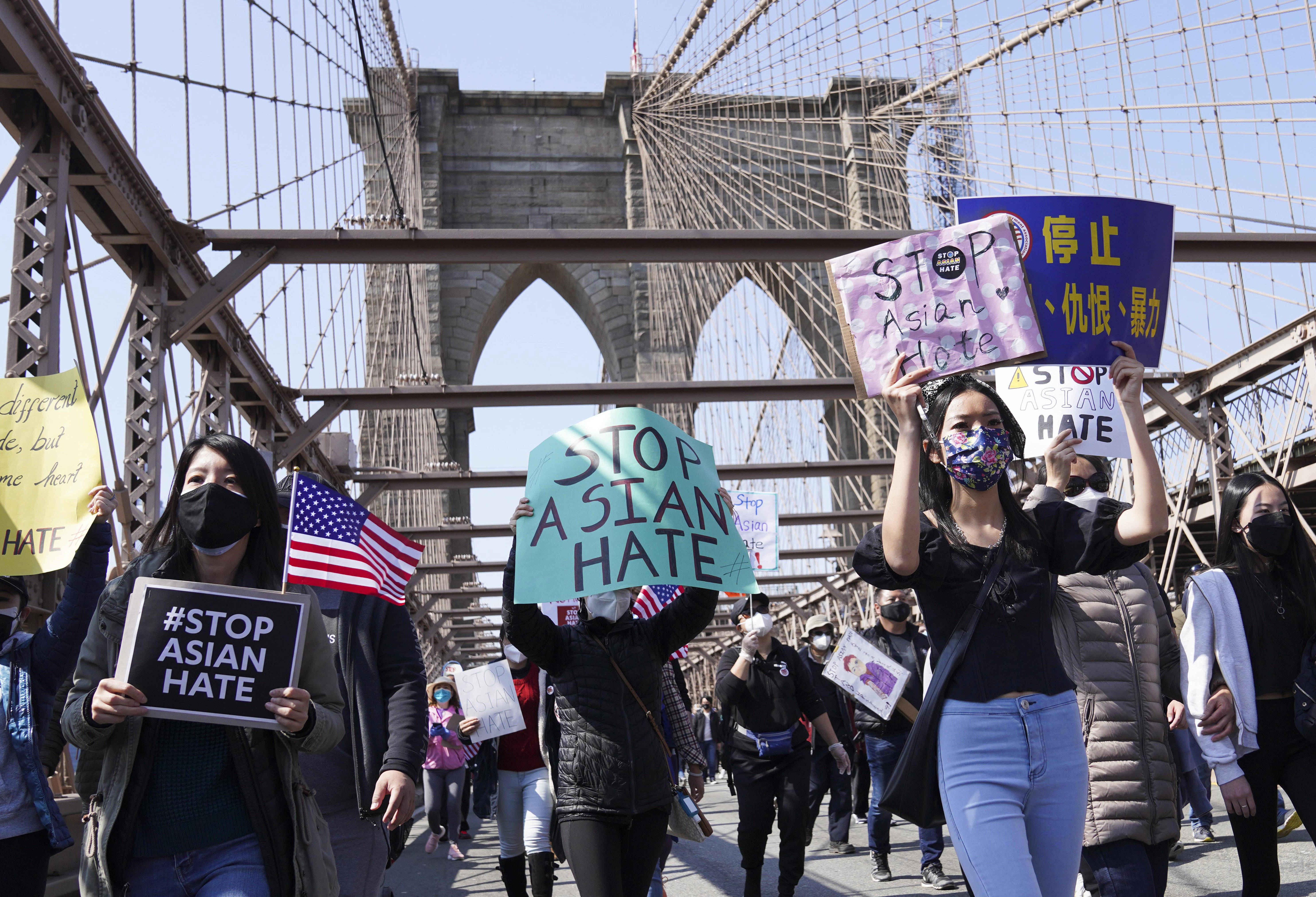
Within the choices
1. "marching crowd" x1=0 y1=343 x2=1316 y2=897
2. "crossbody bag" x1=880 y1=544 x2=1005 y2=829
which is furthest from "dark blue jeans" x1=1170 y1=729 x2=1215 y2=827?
"crossbody bag" x1=880 y1=544 x2=1005 y2=829

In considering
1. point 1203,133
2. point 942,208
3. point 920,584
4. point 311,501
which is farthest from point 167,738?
point 942,208

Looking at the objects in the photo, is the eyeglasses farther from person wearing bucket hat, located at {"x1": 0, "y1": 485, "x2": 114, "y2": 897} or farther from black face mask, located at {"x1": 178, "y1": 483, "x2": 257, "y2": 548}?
person wearing bucket hat, located at {"x1": 0, "y1": 485, "x2": 114, "y2": 897}

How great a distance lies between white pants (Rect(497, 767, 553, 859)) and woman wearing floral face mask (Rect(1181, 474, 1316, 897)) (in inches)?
133

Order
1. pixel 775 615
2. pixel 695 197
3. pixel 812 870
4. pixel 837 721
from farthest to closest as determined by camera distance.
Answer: pixel 775 615
pixel 695 197
pixel 837 721
pixel 812 870

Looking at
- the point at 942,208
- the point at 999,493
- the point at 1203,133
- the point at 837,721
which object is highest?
the point at 942,208

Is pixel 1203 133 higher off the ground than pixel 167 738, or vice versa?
pixel 1203 133

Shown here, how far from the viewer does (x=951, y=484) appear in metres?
3.13

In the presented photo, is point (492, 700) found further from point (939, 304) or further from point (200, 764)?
point (200, 764)

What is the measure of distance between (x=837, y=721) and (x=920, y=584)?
23.4 ft

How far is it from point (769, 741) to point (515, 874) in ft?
4.74

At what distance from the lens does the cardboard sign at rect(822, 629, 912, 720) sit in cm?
755

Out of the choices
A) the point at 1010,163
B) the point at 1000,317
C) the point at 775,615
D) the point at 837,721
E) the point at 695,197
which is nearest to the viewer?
the point at 1000,317

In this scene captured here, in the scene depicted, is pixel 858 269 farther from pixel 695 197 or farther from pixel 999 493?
pixel 695 197

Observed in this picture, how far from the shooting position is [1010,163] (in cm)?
1474
